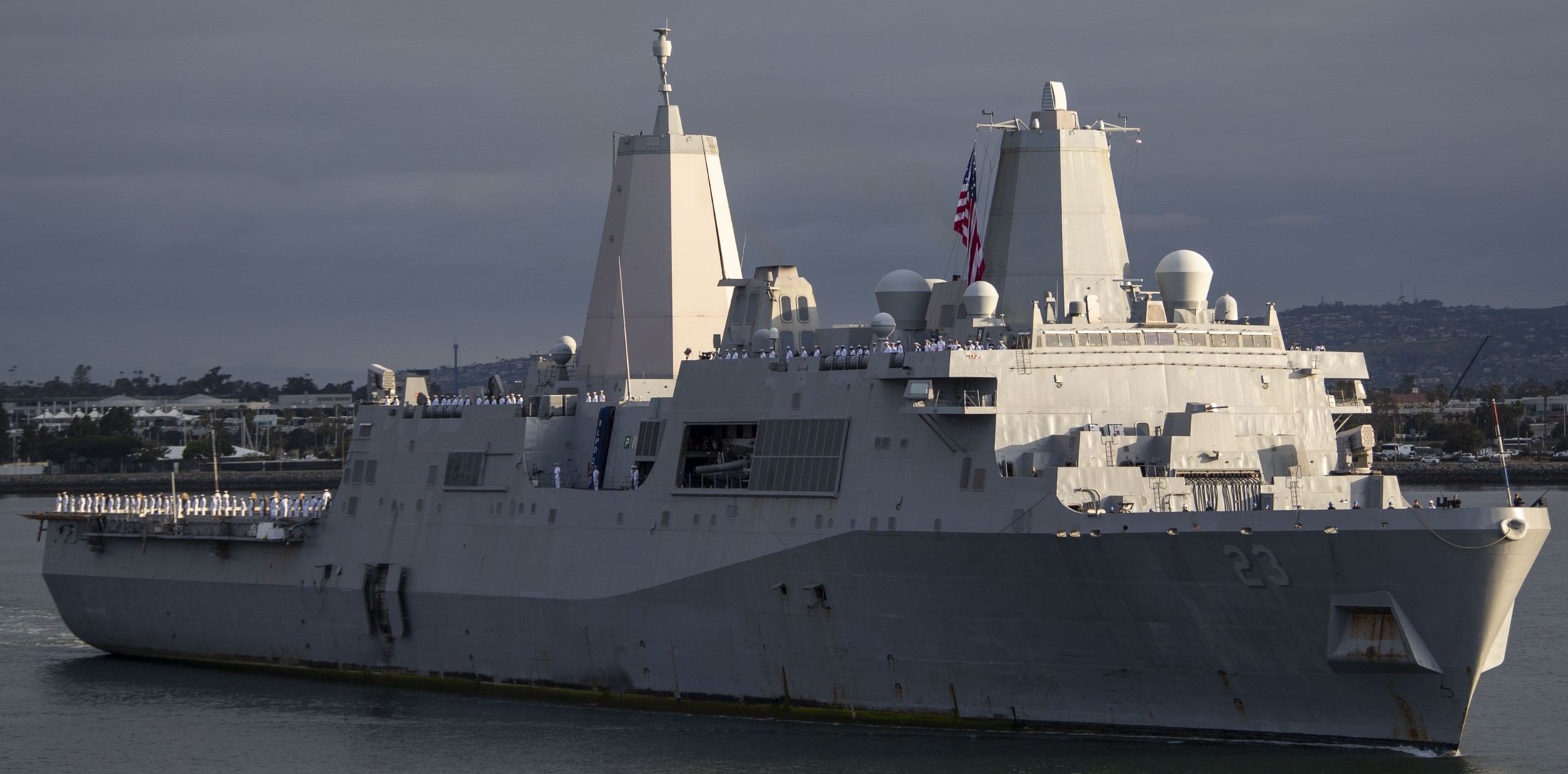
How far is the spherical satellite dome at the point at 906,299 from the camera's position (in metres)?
29.4

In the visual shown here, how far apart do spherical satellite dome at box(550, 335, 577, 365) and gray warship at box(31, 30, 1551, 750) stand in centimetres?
4

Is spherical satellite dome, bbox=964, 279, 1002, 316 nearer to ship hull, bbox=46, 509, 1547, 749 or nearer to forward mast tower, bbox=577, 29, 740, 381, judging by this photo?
ship hull, bbox=46, 509, 1547, 749

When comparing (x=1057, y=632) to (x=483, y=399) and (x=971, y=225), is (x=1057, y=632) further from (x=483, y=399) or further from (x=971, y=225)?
(x=483, y=399)

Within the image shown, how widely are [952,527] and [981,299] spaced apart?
12.6 feet

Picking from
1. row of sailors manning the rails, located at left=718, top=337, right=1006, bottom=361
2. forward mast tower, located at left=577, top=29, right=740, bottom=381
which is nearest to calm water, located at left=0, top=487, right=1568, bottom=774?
row of sailors manning the rails, located at left=718, top=337, right=1006, bottom=361

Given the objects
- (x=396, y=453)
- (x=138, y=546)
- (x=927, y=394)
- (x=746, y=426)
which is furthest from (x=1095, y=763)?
(x=138, y=546)

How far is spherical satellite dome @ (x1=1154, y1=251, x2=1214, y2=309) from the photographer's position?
2770cm

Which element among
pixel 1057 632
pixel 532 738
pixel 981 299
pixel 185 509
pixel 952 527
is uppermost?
pixel 981 299

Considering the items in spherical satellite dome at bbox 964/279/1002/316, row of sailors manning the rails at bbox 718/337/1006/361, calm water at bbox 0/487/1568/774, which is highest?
spherical satellite dome at bbox 964/279/1002/316

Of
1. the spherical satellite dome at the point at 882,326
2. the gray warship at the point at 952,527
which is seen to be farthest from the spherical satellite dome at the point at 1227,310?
the spherical satellite dome at the point at 882,326

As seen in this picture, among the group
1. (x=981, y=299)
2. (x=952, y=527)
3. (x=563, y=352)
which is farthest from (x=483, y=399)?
(x=952, y=527)

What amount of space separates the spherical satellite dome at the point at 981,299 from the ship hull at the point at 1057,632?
3800 millimetres

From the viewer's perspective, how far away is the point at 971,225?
96.4 feet

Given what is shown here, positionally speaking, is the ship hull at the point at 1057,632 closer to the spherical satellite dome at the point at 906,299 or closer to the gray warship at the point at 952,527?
the gray warship at the point at 952,527
